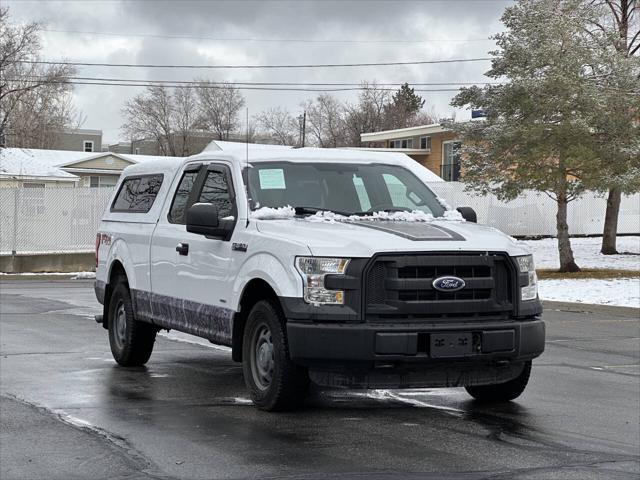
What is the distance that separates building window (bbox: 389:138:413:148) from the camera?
2398 inches

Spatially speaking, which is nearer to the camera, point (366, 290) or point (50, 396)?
point (366, 290)

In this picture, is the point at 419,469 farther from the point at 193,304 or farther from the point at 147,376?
the point at 147,376

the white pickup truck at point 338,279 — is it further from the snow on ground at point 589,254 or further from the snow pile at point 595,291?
the snow on ground at point 589,254

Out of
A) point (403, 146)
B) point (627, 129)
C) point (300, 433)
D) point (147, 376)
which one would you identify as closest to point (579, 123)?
point (627, 129)

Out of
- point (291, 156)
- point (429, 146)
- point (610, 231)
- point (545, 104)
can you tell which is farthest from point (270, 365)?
point (429, 146)

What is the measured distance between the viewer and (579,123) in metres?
24.5

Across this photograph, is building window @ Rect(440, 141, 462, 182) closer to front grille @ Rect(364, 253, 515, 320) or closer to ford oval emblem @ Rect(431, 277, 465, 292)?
front grille @ Rect(364, 253, 515, 320)

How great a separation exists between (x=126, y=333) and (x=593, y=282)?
15.9 metres

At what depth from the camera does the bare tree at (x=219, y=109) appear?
75312 mm

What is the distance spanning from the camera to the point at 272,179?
8.62 metres

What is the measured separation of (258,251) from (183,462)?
2.10 m

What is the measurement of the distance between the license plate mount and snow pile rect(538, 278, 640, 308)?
43.0 ft

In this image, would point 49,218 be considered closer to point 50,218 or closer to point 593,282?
point 50,218

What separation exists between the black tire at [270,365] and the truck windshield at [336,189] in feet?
3.44
